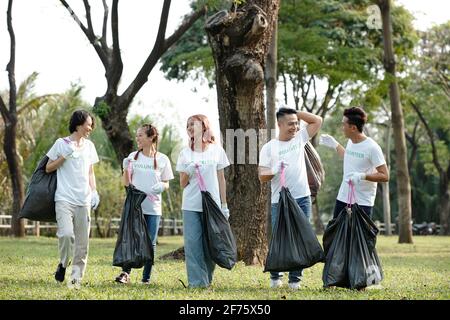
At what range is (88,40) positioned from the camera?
21547 millimetres

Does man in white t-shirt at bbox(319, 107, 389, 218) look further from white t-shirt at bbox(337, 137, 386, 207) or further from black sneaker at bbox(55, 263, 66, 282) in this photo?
black sneaker at bbox(55, 263, 66, 282)

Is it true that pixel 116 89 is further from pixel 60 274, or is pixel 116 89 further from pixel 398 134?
pixel 60 274

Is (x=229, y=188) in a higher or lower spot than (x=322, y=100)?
lower

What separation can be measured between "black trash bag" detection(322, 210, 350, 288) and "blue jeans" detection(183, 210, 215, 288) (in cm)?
120

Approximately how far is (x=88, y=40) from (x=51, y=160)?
12861 millimetres

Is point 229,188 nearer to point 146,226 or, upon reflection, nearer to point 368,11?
point 146,226

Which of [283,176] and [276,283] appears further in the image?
[276,283]

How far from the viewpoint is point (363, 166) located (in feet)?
29.3

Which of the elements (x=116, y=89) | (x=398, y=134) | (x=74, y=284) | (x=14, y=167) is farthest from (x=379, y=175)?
(x=14, y=167)

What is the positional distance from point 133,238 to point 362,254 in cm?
243

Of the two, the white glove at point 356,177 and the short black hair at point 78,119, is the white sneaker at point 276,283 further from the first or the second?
the short black hair at point 78,119

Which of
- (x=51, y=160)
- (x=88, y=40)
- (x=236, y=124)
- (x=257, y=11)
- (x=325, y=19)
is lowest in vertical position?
(x=51, y=160)
